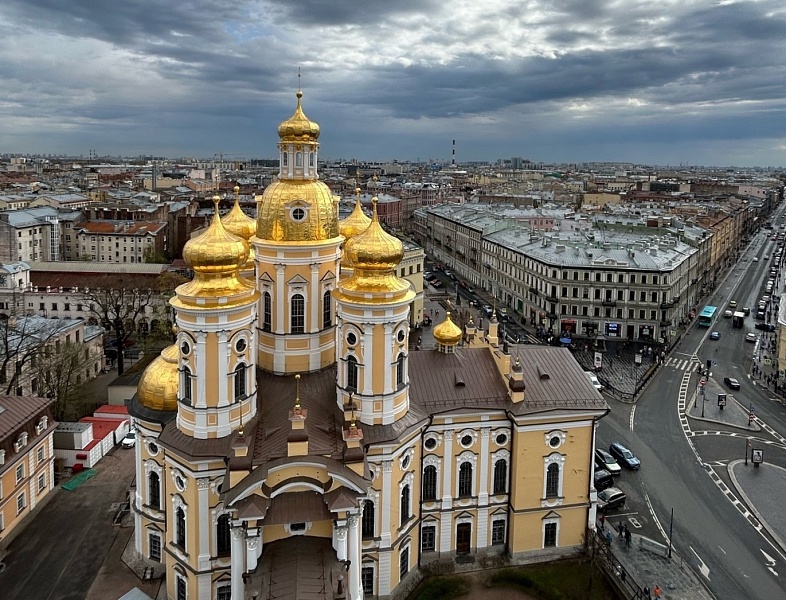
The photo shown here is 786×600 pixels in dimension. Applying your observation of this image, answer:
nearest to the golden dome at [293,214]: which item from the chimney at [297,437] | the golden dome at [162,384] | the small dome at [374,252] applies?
the small dome at [374,252]

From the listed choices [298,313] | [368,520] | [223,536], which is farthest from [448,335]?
[223,536]

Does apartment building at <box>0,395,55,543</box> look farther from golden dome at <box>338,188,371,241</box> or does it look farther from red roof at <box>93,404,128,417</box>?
golden dome at <box>338,188,371,241</box>

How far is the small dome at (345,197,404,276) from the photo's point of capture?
27.1 meters

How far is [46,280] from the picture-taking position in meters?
71.6

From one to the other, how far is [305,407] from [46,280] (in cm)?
5569

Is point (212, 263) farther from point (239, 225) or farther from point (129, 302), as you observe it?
point (129, 302)

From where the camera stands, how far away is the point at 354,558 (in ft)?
80.1

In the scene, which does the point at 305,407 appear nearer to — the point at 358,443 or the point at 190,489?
the point at 358,443

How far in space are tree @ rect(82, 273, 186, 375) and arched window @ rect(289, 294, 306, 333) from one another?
33002 millimetres

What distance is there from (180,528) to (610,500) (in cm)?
2225

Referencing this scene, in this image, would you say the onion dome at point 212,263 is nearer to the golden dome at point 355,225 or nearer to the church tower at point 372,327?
the church tower at point 372,327

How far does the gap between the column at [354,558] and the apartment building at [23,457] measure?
18.8 m

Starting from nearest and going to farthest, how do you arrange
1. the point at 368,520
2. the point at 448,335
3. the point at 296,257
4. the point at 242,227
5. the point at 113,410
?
the point at 368,520 < the point at 296,257 < the point at 242,227 < the point at 448,335 < the point at 113,410

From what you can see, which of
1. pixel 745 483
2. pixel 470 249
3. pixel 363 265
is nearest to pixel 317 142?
pixel 363 265
